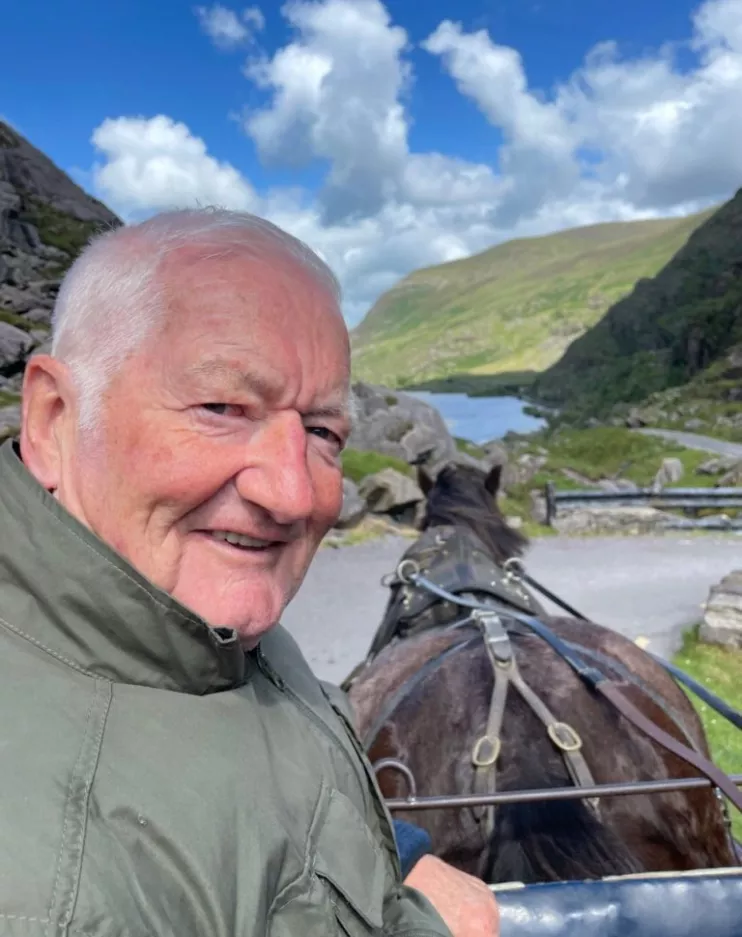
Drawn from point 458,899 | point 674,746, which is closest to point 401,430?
point 674,746

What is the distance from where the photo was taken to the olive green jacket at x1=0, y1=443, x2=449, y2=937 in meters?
0.87

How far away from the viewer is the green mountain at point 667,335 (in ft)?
170

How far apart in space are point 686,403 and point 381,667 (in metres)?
40.4

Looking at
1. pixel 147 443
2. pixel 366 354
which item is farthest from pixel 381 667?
pixel 366 354

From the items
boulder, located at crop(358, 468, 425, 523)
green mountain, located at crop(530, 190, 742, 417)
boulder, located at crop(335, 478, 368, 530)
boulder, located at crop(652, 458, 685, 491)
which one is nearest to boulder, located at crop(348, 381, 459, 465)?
boulder, located at crop(358, 468, 425, 523)

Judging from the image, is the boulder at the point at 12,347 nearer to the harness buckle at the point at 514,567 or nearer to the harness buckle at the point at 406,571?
the harness buckle at the point at 406,571

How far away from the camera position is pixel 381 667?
305cm

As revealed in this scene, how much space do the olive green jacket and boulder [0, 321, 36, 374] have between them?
22.2 metres

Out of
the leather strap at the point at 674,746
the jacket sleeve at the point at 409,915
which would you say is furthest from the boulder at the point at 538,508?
the jacket sleeve at the point at 409,915

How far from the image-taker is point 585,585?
980cm

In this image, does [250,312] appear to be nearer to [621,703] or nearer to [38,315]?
[621,703]

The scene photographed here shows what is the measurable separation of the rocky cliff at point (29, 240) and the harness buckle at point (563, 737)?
17.3 meters

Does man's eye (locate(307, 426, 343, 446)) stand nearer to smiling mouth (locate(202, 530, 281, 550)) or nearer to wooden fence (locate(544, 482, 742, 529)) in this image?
smiling mouth (locate(202, 530, 281, 550))

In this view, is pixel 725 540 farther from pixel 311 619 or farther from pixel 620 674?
pixel 620 674
